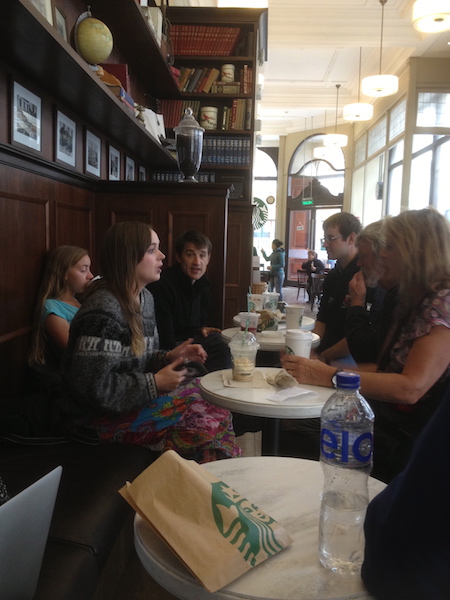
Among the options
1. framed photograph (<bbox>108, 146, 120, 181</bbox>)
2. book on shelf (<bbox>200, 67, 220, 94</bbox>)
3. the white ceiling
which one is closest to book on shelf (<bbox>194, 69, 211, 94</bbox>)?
book on shelf (<bbox>200, 67, 220, 94</bbox>)

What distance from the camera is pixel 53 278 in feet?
7.49

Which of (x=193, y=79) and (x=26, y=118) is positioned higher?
(x=193, y=79)

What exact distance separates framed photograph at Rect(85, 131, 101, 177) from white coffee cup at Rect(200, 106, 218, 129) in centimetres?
158

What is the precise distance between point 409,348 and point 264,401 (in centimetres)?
52

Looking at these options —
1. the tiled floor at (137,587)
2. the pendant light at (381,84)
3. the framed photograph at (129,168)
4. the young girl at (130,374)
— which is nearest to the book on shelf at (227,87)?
the framed photograph at (129,168)

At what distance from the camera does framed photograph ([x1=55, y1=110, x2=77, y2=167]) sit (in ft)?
8.15

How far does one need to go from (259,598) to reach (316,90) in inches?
446

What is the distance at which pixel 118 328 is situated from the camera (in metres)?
1.64

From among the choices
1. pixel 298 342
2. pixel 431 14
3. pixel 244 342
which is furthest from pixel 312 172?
pixel 244 342

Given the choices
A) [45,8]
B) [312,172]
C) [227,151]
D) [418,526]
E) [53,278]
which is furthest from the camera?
[312,172]

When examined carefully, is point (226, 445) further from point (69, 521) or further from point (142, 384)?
point (69, 521)

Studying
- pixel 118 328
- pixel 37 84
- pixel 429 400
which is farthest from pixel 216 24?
pixel 429 400

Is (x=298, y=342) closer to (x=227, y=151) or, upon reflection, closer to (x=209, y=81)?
(x=227, y=151)

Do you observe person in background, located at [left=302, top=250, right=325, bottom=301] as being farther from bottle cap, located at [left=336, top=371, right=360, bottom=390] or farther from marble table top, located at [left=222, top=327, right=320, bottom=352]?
bottle cap, located at [left=336, top=371, right=360, bottom=390]
